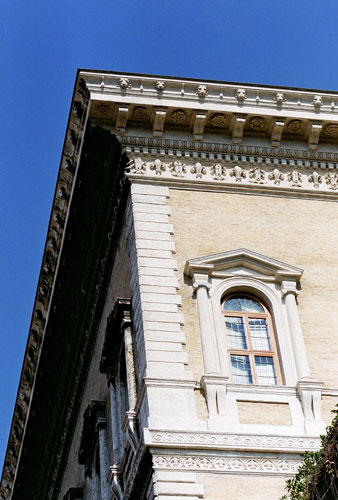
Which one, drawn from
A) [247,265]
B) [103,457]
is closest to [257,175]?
[247,265]

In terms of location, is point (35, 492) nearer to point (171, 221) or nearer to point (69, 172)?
point (69, 172)

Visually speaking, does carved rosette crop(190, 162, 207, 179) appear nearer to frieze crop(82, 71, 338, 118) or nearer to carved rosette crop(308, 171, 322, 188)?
frieze crop(82, 71, 338, 118)

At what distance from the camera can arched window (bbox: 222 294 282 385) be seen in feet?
61.2

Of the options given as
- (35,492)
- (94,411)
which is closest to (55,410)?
(35,492)

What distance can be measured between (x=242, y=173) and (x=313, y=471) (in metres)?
8.71

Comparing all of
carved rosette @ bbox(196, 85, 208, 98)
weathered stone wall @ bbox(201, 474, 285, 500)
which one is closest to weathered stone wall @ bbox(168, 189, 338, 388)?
carved rosette @ bbox(196, 85, 208, 98)

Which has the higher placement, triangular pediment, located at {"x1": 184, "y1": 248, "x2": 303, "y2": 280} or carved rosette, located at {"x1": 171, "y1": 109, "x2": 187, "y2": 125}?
carved rosette, located at {"x1": 171, "y1": 109, "x2": 187, "y2": 125}

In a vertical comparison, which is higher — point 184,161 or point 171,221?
point 184,161

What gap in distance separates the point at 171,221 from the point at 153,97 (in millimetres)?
2770

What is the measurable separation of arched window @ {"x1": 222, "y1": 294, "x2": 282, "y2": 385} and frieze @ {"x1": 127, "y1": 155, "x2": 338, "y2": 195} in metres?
2.90

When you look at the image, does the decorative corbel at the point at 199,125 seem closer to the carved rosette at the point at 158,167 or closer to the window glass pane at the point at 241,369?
the carved rosette at the point at 158,167

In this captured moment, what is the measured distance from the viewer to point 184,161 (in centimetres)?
2191

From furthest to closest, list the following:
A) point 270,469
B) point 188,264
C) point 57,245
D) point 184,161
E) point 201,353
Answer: point 57,245
point 184,161
point 188,264
point 201,353
point 270,469

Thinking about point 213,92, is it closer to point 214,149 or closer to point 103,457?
point 214,149
